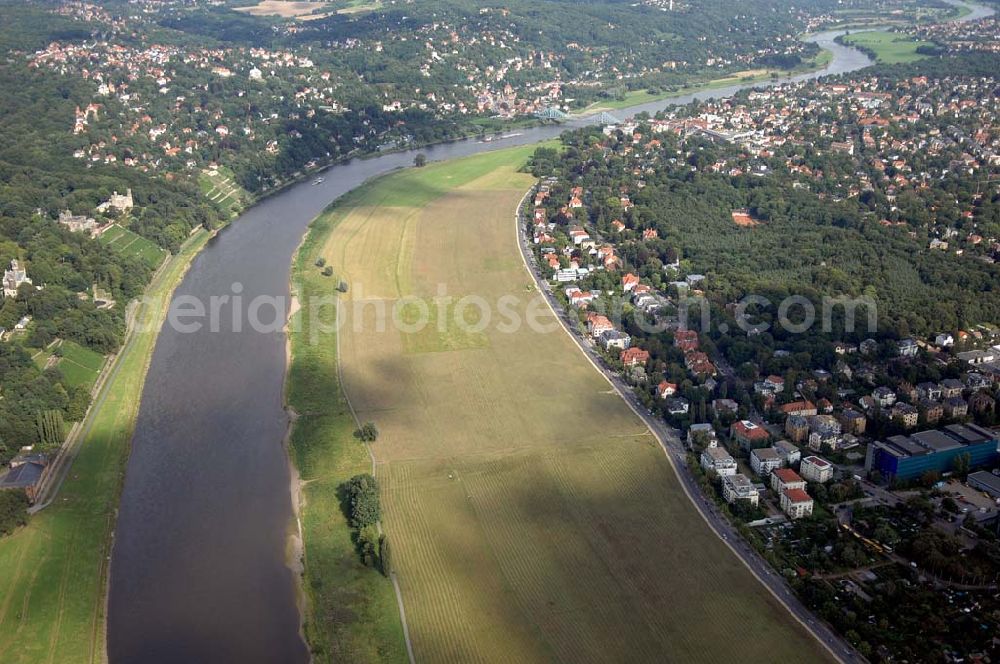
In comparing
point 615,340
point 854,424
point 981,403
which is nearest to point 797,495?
point 854,424

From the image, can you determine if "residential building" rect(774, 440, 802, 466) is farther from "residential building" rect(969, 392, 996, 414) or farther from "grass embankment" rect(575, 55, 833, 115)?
"grass embankment" rect(575, 55, 833, 115)

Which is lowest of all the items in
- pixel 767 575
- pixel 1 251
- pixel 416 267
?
pixel 767 575

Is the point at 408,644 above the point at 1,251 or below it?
below

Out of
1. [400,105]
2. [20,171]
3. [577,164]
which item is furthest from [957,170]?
[20,171]

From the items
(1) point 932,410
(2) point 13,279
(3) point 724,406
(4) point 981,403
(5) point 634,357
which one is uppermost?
(2) point 13,279

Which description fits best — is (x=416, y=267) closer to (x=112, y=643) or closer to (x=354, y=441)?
(x=354, y=441)

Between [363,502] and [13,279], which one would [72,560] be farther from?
[13,279]

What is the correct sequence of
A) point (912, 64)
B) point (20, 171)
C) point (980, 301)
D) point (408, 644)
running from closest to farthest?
point (408, 644)
point (980, 301)
point (20, 171)
point (912, 64)
